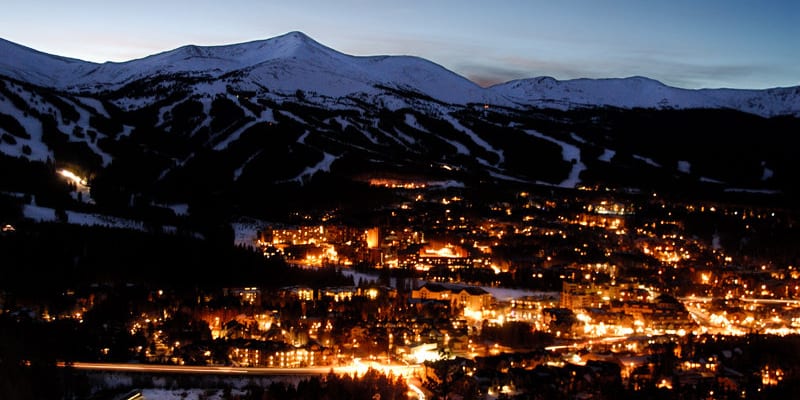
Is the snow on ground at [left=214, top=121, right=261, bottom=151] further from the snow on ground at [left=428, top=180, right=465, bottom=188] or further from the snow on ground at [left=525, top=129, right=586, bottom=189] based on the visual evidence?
the snow on ground at [left=525, top=129, right=586, bottom=189]

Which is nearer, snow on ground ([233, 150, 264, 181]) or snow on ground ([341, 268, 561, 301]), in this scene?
snow on ground ([341, 268, 561, 301])

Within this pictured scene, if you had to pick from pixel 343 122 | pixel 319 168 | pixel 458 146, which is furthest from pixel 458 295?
pixel 343 122

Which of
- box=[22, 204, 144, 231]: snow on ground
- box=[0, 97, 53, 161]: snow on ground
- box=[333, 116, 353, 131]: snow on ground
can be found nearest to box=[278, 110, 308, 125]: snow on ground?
box=[333, 116, 353, 131]: snow on ground

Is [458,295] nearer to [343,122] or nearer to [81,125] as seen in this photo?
[81,125]

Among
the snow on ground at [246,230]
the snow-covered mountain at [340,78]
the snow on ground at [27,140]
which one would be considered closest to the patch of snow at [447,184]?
the snow on ground at [246,230]

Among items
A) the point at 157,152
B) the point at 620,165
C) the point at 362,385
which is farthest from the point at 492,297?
the point at 620,165
